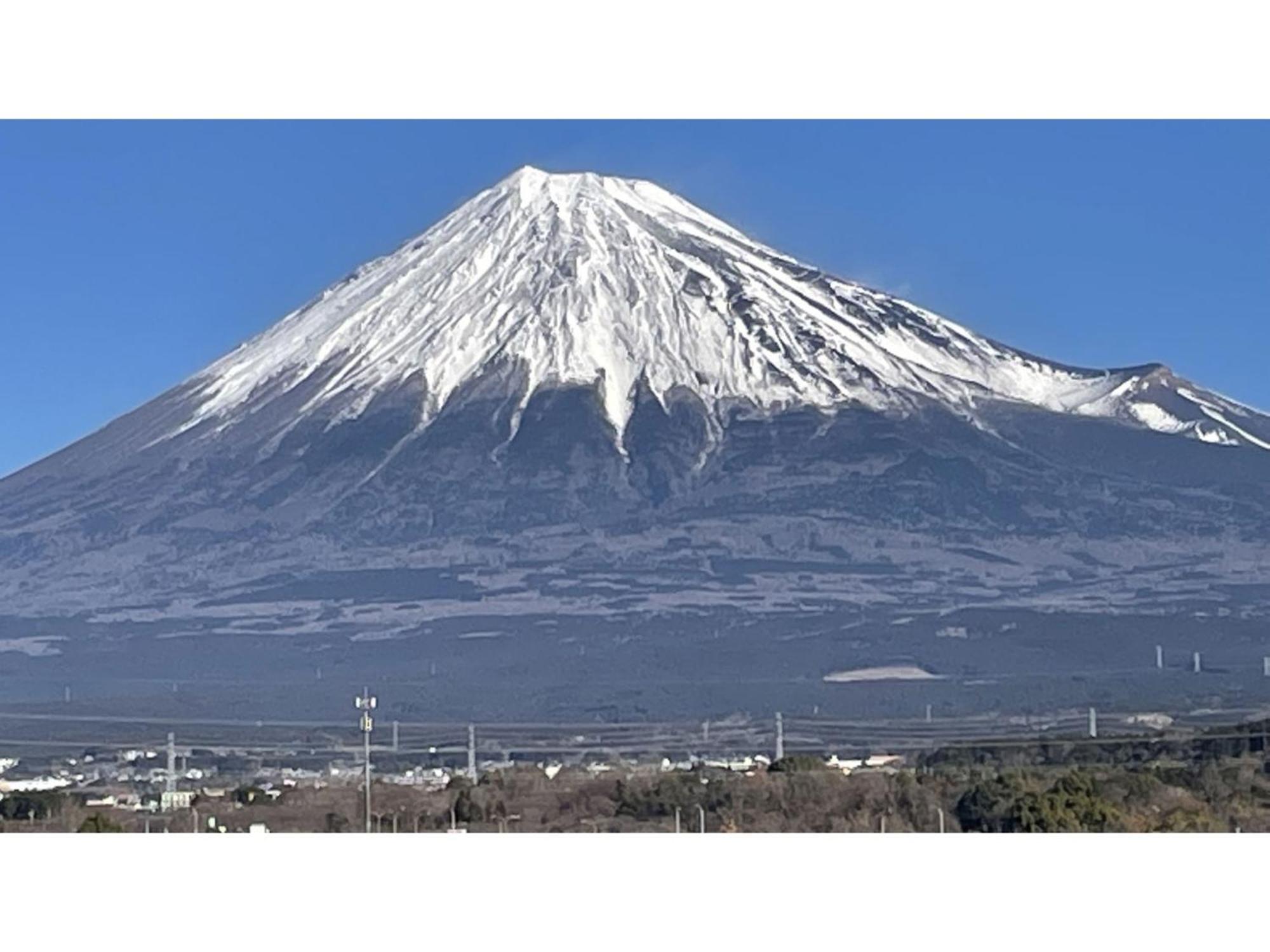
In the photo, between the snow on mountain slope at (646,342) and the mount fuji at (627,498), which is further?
the snow on mountain slope at (646,342)

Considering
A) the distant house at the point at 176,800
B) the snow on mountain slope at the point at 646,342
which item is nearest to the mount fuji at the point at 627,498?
the snow on mountain slope at the point at 646,342

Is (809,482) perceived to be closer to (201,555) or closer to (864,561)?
(864,561)

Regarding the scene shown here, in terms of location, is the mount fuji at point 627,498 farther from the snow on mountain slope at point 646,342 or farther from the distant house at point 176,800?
the distant house at point 176,800

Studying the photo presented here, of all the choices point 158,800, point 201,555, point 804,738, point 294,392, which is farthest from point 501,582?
point 158,800

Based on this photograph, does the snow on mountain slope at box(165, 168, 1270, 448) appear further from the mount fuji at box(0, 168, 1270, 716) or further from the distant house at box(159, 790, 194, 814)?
the distant house at box(159, 790, 194, 814)

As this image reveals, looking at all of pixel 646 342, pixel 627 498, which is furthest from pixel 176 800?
pixel 646 342

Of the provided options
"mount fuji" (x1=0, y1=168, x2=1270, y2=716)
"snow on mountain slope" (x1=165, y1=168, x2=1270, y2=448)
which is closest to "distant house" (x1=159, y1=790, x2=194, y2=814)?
"mount fuji" (x1=0, y1=168, x2=1270, y2=716)
